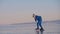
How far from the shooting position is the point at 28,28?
5.58ft

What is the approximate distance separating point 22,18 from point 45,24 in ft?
1.16

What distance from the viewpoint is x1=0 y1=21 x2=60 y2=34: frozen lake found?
168 centimetres

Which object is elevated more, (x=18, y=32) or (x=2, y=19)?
(x=2, y=19)

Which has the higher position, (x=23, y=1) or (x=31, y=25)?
(x=23, y=1)

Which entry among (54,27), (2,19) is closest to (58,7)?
(54,27)

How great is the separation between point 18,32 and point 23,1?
473 millimetres

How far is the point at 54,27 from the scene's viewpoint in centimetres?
168

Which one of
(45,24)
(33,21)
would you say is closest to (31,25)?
(33,21)

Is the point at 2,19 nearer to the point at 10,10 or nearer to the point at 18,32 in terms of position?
the point at 10,10

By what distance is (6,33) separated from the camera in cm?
171

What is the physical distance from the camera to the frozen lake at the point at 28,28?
168cm

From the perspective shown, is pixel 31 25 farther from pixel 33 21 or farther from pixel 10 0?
pixel 10 0

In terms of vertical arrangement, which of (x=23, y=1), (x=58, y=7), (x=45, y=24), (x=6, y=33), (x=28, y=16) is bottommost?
(x=6, y=33)

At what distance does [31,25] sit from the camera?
171 cm
